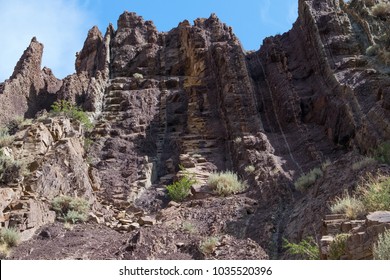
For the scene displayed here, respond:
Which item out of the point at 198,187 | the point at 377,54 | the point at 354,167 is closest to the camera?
the point at 354,167

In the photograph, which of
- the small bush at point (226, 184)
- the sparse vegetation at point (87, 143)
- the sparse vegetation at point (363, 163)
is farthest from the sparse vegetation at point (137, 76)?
the sparse vegetation at point (363, 163)

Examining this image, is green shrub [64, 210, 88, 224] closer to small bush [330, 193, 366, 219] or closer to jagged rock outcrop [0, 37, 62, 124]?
small bush [330, 193, 366, 219]

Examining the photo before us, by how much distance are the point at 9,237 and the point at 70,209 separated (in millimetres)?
2997

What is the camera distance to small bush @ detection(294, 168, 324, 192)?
15367 millimetres

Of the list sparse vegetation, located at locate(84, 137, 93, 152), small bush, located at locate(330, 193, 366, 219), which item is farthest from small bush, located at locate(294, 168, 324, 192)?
sparse vegetation, located at locate(84, 137, 93, 152)

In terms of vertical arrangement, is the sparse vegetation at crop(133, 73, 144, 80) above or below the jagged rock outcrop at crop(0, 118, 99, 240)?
above

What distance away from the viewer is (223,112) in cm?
2258

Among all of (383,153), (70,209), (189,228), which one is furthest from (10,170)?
(383,153)

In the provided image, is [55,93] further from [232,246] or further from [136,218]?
[232,246]

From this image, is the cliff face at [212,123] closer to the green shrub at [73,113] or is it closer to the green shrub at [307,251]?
the green shrub at [73,113]

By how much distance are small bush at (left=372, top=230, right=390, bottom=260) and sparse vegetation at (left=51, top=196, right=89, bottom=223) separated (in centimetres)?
962

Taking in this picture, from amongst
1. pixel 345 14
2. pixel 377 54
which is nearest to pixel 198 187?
pixel 377 54

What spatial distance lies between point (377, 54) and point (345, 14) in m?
A: 3.83

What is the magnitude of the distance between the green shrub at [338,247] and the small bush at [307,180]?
7.30m
